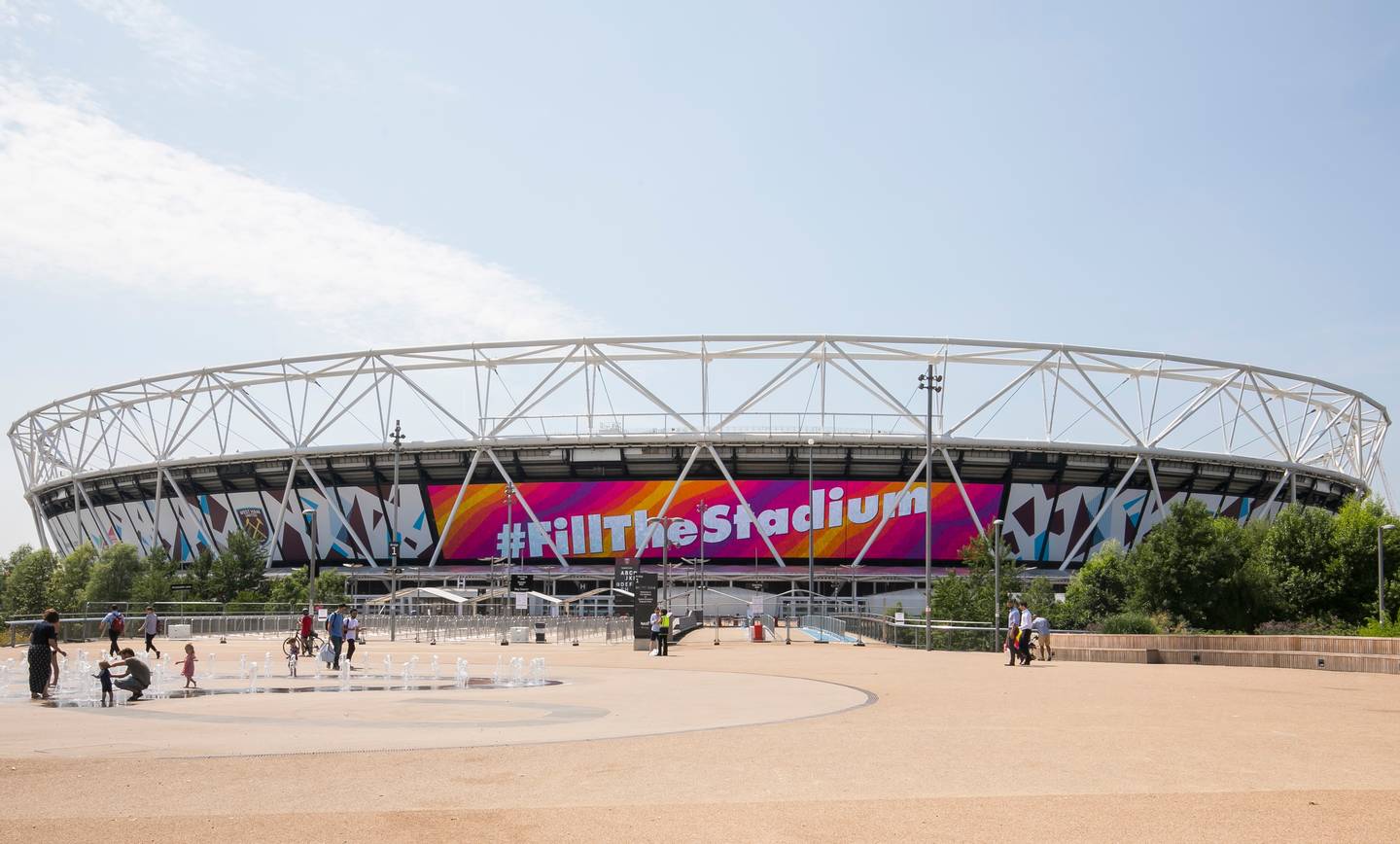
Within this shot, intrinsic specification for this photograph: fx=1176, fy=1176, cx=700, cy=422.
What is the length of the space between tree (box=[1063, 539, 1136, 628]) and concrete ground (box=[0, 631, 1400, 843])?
114 ft

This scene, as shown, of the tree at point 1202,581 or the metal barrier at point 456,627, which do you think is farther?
the metal barrier at point 456,627

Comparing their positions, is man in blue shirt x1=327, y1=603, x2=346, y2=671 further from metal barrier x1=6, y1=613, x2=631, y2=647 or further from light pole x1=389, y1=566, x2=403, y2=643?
light pole x1=389, y1=566, x2=403, y2=643

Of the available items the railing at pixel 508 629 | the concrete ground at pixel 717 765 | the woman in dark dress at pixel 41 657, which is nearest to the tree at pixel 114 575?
the railing at pixel 508 629

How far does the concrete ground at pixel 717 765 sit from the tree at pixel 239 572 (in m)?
53.6

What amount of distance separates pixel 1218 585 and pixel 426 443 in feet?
152

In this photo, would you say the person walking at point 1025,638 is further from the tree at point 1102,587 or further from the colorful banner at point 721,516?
the colorful banner at point 721,516

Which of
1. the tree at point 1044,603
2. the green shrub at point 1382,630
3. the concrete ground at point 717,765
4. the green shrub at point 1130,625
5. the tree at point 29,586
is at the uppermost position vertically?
the concrete ground at point 717,765

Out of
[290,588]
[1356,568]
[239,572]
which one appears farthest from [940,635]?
[239,572]

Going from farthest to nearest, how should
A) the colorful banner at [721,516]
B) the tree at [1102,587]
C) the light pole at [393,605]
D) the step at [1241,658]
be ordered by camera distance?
the colorful banner at [721,516] → the tree at [1102,587] → the light pole at [393,605] → the step at [1241,658]

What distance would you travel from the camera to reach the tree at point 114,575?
72.7 m

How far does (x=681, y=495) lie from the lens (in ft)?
237

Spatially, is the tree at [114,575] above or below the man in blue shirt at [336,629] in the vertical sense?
below

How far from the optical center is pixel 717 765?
1141 centimetres

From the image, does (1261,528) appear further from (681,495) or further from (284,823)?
(284,823)
